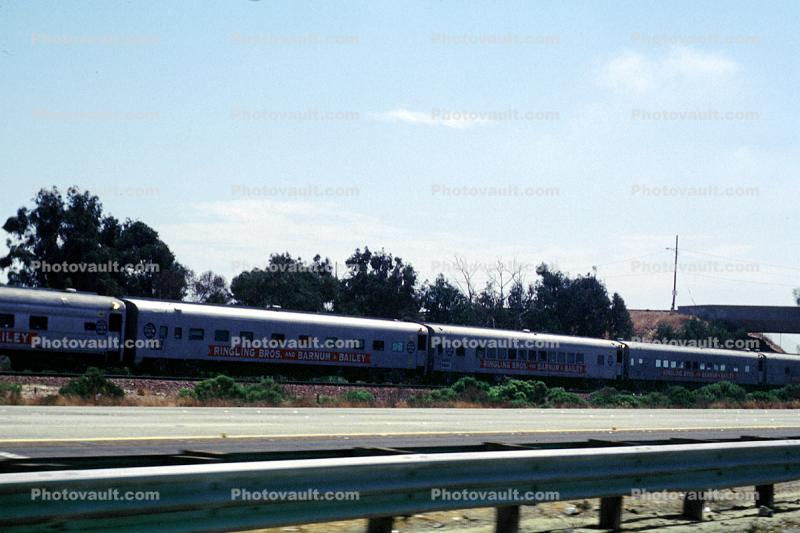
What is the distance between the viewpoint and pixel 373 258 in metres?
89.2

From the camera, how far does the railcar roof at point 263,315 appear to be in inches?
1367

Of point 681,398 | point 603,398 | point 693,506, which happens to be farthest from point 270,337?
point 693,506

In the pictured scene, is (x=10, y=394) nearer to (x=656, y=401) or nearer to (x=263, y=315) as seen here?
(x=263, y=315)

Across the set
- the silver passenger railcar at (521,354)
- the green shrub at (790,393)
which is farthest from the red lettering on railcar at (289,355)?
the green shrub at (790,393)

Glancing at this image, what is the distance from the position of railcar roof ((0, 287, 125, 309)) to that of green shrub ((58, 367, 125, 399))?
7.47 meters

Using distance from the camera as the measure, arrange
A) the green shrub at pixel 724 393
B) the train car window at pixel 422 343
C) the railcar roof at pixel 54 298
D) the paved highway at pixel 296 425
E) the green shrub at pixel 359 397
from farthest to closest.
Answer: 1. the green shrub at pixel 724 393
2. the train car window at pixel 422 343
3. the railcar roof at pixel 54 298
4. the green shrub at pixel 359 397
5. the paved highway at pixel 296 425

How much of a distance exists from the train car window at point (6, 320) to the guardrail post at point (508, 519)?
2694 centimetres

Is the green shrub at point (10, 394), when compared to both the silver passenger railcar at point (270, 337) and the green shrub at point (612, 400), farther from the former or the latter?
the green shrub at point (612, 400)

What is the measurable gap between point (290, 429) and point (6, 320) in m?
18.2

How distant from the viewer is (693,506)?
31.0ft

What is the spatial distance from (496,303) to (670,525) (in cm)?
8250

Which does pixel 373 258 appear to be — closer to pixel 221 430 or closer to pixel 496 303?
pixel 496 303

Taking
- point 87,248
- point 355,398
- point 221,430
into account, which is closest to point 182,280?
point 87,248

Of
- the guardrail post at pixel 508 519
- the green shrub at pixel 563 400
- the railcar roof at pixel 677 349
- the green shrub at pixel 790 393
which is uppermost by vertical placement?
the guardrail post at pixel 508 519
